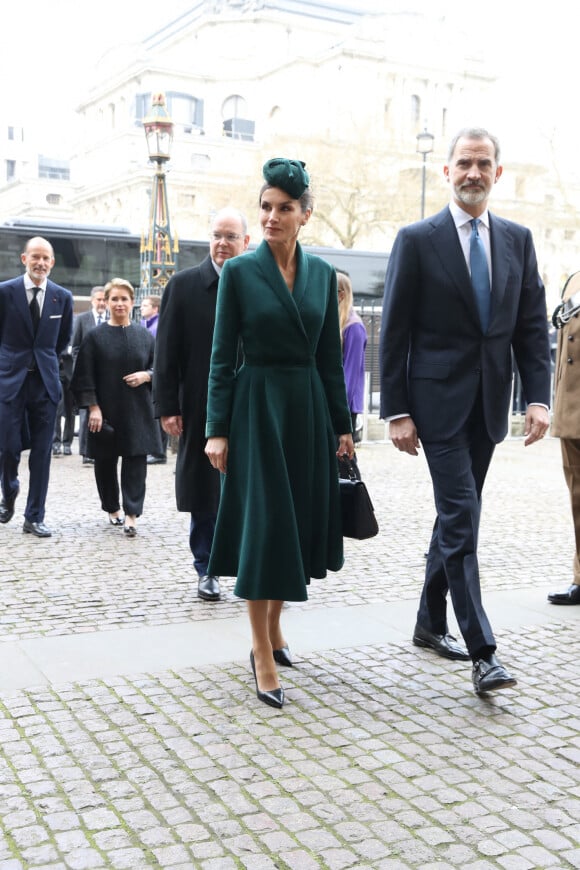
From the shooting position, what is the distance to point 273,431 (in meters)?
4.27

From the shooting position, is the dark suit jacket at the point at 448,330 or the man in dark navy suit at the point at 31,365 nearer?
the dark suit jacket at the point at 448,330

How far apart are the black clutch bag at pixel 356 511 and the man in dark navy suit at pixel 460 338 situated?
0.28m

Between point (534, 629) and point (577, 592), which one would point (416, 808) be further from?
point (577, 592)

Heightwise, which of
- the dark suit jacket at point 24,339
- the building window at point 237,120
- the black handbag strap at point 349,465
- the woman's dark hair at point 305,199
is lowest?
the black handbag strap at point 349,465

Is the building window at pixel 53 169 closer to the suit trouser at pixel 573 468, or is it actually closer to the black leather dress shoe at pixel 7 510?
the black leather dress shoe at pixel 7 510

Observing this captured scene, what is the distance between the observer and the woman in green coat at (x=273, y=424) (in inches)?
167

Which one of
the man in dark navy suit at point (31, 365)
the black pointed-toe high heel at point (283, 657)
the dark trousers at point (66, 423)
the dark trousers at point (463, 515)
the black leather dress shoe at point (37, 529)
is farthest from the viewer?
the dark trousers at point (66, 423)

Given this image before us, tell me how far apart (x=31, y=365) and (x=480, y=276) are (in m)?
4.57

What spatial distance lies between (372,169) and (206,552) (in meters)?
41.4

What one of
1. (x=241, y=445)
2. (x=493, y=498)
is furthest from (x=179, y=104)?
(x=241, y=445)

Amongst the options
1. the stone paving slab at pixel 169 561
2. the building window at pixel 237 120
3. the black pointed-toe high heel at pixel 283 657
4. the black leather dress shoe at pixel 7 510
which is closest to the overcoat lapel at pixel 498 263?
the black pointed-toe high heel at pixel 283 657

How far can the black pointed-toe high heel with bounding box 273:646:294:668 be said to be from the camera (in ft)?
15.7

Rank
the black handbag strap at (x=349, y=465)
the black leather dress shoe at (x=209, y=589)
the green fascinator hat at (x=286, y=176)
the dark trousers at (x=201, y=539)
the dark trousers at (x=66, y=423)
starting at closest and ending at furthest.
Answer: the green fascinator hat at (x=286, y=176) → the black handbag strap at (x=349, y=465) → the black leather dress shoe at (x=209, y=589) → the dark trousers at (x=201, y=539) → the dark trousers at (x=66, y=423)

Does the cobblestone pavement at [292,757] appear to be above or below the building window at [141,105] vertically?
below
